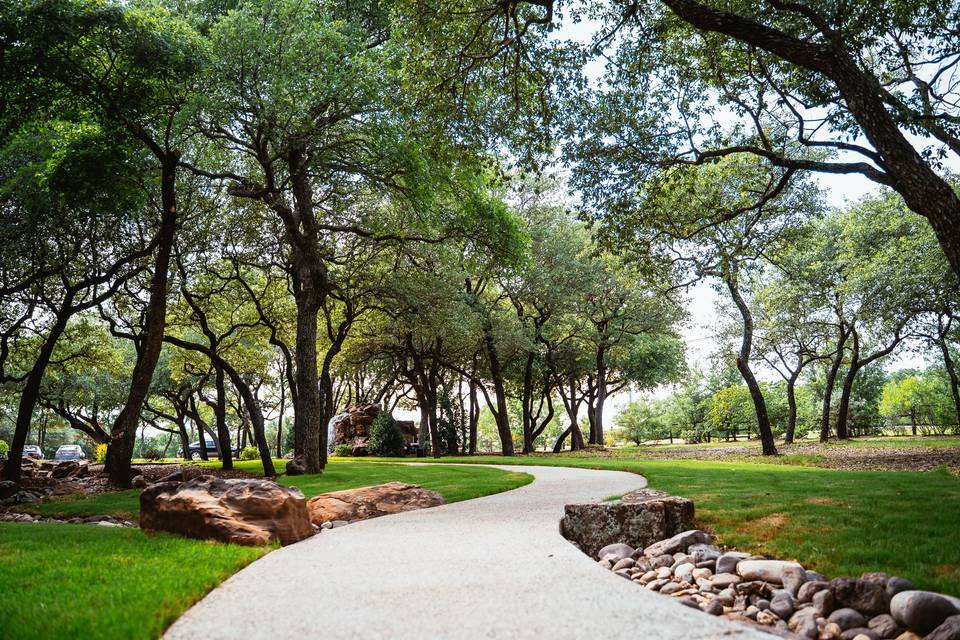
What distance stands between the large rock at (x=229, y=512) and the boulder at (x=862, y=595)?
557 centimetres

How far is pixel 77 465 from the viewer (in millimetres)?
22094

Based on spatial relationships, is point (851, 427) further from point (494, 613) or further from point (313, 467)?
point (494, 613)

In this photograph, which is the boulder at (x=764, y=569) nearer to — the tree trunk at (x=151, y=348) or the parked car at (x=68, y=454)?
the tree trunk at (x=151, y=348)

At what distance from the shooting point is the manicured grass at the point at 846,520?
496 cm

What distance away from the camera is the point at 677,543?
5.99 m

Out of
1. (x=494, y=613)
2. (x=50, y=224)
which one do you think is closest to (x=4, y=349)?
(x=50, y=224)

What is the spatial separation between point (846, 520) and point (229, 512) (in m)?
7.17

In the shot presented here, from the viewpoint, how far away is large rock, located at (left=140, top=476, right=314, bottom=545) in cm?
662

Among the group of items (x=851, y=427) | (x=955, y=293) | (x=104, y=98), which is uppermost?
(x=104, y=98)

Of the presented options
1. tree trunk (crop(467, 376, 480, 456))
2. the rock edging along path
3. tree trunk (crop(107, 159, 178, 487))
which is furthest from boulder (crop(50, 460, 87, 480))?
tree trunk (crop(467, 376, 480, 456))

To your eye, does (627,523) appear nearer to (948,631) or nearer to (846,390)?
(948,631)

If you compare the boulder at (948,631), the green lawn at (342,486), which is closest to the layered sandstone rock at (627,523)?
the boulder at (948,631)

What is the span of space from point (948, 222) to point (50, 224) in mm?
20605

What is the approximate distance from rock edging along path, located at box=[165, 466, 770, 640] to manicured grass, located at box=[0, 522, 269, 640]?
21 centimetres
